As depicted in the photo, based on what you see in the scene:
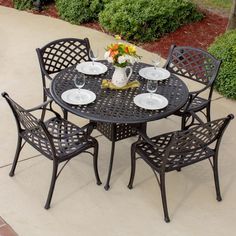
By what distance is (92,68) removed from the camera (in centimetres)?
468

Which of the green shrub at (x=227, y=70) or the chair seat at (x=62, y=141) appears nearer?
the chair seat at (x=62, y=141)

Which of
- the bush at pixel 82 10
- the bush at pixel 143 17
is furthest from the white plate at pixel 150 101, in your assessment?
the bush at pixel 82 10

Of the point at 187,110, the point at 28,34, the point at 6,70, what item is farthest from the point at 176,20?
the point at 187,110

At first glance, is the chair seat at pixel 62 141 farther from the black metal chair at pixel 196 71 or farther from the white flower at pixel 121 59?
the black metal chair at pixel 196 71

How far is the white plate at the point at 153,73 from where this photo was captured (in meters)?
4.60

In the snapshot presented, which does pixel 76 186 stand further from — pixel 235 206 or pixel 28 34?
pixel 28 34

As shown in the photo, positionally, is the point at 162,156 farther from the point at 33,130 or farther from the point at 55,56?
the point at 55,56

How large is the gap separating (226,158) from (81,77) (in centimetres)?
179

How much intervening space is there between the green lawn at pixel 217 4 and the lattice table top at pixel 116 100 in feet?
17.8

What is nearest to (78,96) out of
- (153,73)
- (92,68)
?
(92,68)

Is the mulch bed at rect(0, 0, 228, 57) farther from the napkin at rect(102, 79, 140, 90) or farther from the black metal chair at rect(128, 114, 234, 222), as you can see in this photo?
the black metal chair at rect(128, 114, 234, 222)

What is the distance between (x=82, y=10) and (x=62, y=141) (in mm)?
5114

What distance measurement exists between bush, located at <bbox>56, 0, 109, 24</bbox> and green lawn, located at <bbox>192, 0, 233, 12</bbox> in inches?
94.2

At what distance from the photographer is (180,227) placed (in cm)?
390
